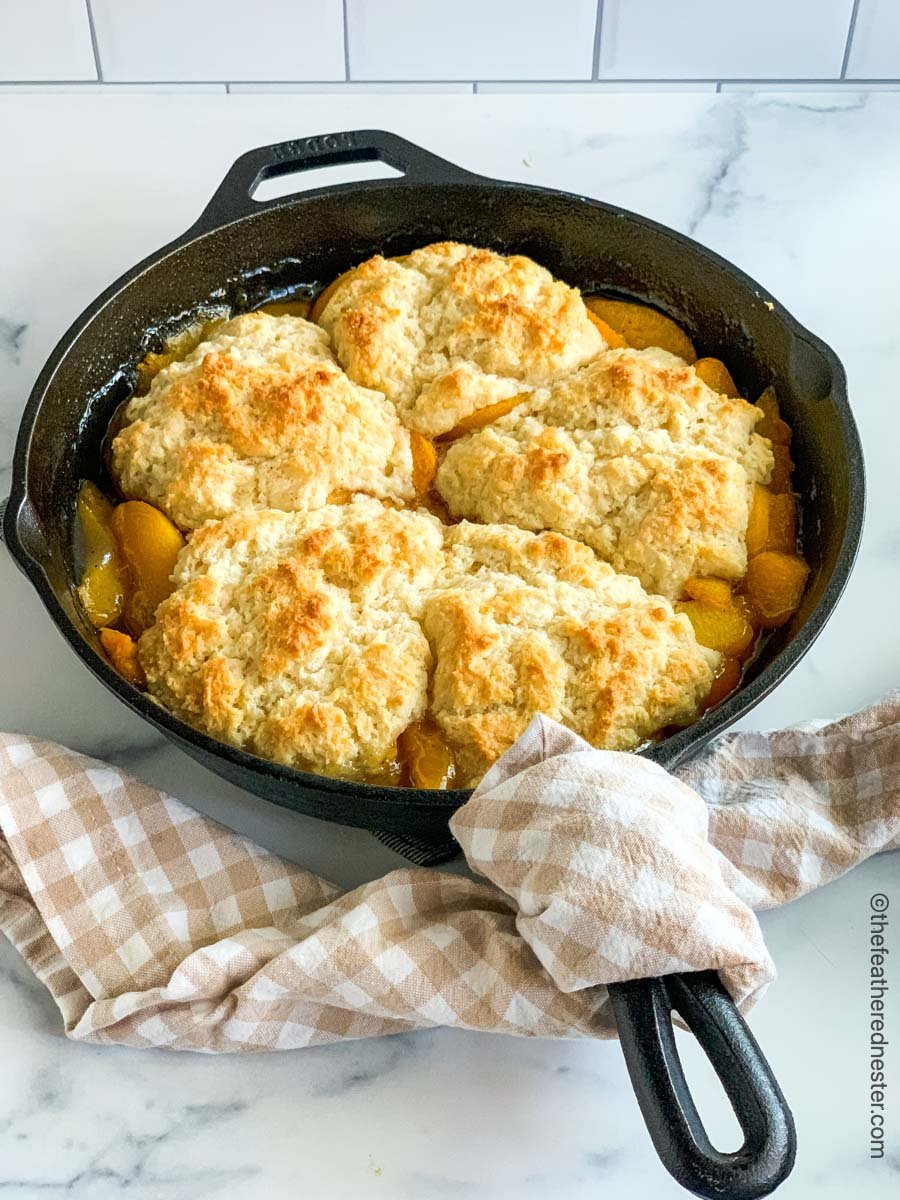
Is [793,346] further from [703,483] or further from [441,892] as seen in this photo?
[441,892]

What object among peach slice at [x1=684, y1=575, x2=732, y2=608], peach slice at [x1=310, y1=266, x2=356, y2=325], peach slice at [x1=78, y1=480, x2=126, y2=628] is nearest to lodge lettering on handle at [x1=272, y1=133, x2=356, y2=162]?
peach slice at [x1=310, y1=266, x2=356, y2=325]

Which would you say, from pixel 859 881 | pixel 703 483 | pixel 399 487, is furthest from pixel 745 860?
pixel 399 487

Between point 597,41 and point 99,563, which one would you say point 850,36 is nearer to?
point 597,41

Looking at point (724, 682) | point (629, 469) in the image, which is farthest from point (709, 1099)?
point (629, 469)

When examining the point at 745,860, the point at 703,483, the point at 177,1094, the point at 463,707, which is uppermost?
the point at 703,483

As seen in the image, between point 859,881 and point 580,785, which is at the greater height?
point 580,785

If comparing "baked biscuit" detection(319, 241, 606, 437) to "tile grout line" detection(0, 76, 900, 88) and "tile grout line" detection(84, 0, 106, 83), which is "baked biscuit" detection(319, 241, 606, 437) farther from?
"tile grout line" detection(84, 0, 106, 83)

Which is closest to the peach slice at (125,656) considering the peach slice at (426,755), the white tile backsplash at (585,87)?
the peach slice at (426,755)
